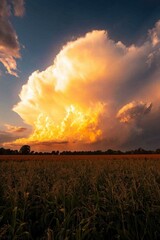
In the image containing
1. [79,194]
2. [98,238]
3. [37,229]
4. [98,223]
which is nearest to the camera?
[98,238]

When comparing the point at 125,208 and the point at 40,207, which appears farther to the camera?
the point at 40,207

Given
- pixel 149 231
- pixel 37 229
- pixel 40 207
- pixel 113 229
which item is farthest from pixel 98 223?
pixel 40 207

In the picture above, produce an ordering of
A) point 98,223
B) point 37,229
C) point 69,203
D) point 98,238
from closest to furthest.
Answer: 1. point 98,238
2. point 98,223
3. point 37,229
4. point 69,203

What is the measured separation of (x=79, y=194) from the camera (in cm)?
715

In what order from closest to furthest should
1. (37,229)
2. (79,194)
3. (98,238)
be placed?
(98,238) → (37,229) → (79,194)

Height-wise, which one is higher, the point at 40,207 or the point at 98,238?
the point at 40,207

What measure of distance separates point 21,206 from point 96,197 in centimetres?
176

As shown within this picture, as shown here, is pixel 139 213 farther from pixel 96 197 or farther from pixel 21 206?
pixel 21 206

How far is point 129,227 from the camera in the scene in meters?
5.11

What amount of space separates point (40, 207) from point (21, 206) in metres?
0.54

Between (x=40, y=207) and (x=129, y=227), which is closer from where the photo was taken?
(x=129, y=227)

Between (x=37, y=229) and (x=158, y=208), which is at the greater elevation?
(x=158, y=208)

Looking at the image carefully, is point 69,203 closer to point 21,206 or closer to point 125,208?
point 21,206

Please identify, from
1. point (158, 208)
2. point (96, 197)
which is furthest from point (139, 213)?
point (96, 197)
